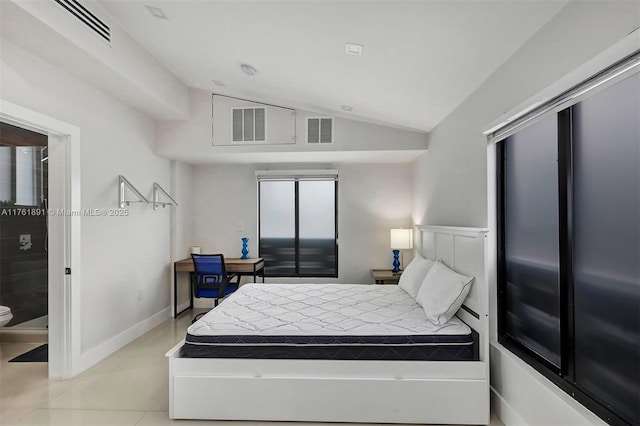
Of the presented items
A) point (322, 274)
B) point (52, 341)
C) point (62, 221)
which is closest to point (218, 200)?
point (322, 274)

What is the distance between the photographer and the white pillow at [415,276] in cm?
321

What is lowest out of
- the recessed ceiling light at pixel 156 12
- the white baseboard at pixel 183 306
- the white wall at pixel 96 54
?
the white baseboard at pixel 183 306

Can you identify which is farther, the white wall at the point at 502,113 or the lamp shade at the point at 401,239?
the lamp shade at the point at 401,239

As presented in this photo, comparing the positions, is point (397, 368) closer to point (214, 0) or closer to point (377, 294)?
point (377, 294)

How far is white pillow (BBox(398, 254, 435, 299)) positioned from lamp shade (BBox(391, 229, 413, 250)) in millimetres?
1126

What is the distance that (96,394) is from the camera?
2.63 m

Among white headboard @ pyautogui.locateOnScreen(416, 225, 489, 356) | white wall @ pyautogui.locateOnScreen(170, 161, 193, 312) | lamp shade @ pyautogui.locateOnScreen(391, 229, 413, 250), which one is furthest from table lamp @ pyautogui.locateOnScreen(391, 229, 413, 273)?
white wall @ pyautogui.locateOnScreen(170, 161, 193, 312)

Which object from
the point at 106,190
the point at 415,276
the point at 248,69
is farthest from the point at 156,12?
the point at 415,276

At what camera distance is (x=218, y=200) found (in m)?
5.30

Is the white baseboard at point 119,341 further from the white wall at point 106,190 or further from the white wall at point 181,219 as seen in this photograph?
the white wall at point 181,219

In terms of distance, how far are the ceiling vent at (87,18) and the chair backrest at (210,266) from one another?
7.85ft

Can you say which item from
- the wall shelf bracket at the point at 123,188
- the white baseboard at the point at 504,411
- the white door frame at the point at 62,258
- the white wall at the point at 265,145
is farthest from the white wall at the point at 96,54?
the white baseboard at the point at 504,411

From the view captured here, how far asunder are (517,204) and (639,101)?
3.26ft

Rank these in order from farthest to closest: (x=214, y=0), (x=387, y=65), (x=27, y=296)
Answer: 1. (x=27, y=296)
2. (x=387, y=65)
3. (x=214, y=0)
